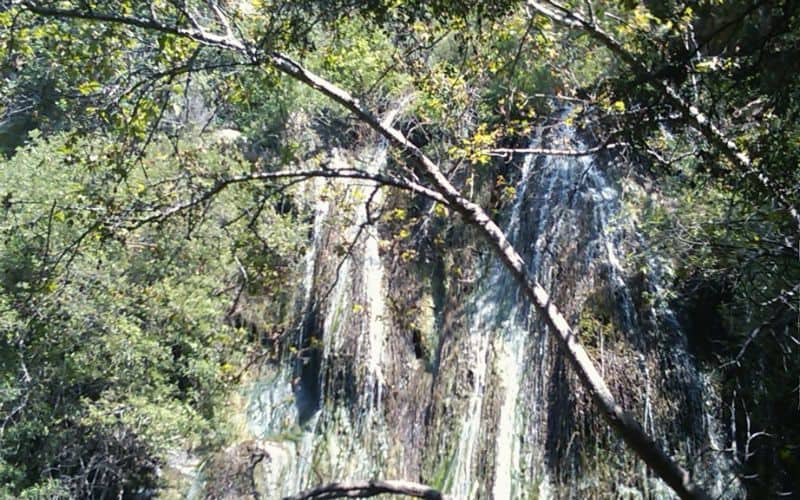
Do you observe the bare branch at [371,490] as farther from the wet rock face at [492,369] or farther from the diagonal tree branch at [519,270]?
the wet rock face at [492,369]

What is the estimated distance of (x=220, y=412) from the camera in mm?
9969

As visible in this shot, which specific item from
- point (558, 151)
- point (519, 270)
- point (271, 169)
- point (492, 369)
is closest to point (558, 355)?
point (492, 369)

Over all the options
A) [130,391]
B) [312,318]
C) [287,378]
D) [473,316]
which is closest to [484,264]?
[473,316]

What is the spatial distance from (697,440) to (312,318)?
5905 millimetres

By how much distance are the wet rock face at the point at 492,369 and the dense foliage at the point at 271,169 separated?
0.49 meters

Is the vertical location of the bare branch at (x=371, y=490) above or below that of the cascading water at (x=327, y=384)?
below

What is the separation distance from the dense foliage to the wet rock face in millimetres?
495

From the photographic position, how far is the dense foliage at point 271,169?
3.82 metres

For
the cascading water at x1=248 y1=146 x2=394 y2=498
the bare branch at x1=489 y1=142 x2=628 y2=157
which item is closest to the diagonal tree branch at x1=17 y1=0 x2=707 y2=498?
the bare branch at x1=489 y1=142 x2=628 y2=157

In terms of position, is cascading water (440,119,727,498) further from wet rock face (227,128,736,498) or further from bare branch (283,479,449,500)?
bare branch (283,479,449,500)

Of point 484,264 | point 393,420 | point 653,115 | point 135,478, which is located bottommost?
point 135,478

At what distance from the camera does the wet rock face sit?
642cm

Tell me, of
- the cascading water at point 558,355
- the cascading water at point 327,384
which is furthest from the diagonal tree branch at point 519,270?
the cascading water at point 327,384

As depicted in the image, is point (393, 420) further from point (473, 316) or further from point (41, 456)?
point (41, 456)
